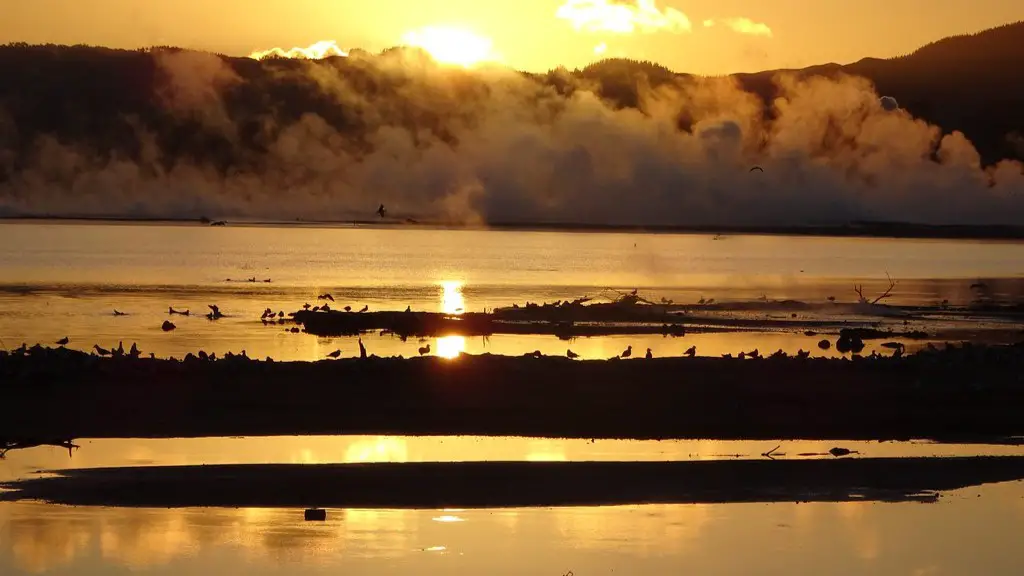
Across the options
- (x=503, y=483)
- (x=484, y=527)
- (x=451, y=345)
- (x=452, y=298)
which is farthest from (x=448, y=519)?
(x=452, y=298)

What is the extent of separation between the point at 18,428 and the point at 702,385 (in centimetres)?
1724

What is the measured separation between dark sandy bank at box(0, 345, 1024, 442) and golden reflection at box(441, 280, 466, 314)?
3023 centimetres

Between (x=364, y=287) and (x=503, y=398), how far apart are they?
68.6 m

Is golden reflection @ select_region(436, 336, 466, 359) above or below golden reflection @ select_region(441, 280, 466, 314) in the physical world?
above

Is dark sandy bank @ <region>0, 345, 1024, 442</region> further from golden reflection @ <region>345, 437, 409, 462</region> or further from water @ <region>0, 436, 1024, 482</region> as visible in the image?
golden reflection @ <region>345, 437, 409, 462</region>

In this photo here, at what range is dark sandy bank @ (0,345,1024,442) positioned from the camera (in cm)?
2984

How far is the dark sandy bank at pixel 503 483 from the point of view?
2262 cm

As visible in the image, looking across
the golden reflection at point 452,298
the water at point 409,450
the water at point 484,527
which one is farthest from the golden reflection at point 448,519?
the golden reflection at point 452,298

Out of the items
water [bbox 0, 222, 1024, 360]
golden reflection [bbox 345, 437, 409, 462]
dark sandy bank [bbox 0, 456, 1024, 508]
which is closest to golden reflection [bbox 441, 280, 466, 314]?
water [bbox 0, 222, 1024, 360]

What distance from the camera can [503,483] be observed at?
23984 millimetres

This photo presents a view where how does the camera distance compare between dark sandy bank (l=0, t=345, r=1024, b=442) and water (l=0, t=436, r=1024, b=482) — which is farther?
dark sandy bank (l=0, t=345, r=1024, b=442)

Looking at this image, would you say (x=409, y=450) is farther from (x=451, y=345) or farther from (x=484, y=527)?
(x=451, y=345)

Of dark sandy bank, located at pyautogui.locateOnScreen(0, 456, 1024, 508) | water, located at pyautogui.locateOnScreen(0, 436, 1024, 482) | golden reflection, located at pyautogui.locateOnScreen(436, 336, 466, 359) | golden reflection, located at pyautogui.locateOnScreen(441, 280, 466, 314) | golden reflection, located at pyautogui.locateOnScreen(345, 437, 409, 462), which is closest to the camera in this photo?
dark sandy bank, located at pyautogui.locateOnScreen(0, 456, 1024, 508)

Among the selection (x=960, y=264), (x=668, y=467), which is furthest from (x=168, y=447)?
(x=960, y=264)
